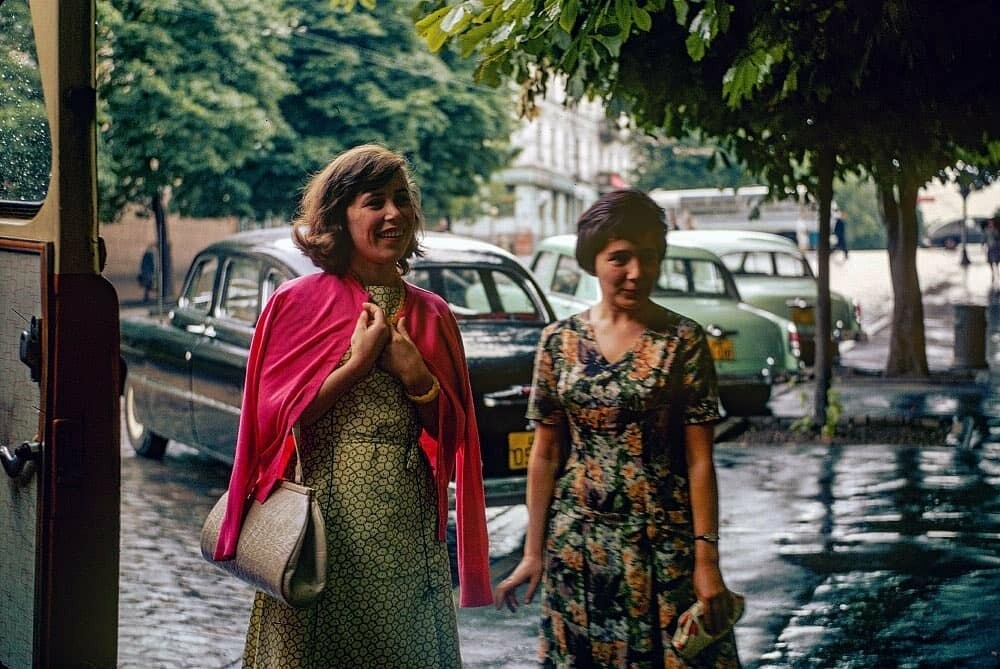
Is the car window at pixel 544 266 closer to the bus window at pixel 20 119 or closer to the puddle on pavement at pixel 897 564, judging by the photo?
the puddle on pavement at pixel 897 564

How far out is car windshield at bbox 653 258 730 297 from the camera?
13.7 m

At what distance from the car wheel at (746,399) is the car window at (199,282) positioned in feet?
17.5

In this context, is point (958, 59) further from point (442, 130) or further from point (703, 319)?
point (442, 130)

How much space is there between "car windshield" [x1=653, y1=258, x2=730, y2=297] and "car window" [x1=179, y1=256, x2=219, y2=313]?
5.45 meters

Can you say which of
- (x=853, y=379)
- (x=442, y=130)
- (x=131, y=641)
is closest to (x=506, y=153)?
(x=442, y=130)

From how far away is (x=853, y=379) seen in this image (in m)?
15.4

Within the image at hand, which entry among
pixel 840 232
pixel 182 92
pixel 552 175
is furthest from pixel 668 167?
pixel 182 92

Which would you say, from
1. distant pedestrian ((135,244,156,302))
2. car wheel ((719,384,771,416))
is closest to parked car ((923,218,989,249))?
distant pedestrian ((135,244,156,302))

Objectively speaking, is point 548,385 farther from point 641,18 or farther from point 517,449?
point 517,449

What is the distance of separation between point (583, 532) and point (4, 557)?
1.72 m

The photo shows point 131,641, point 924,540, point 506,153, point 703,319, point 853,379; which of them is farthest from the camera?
point 506,153

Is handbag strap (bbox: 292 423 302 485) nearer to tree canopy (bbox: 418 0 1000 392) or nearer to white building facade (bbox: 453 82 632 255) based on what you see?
tree canopy (bbox: 418 0 1000 392)

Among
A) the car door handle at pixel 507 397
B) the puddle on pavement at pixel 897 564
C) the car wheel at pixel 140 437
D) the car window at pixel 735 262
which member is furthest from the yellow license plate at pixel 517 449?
the car window at pixel 735 262

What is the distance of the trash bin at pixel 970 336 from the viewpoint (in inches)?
647
